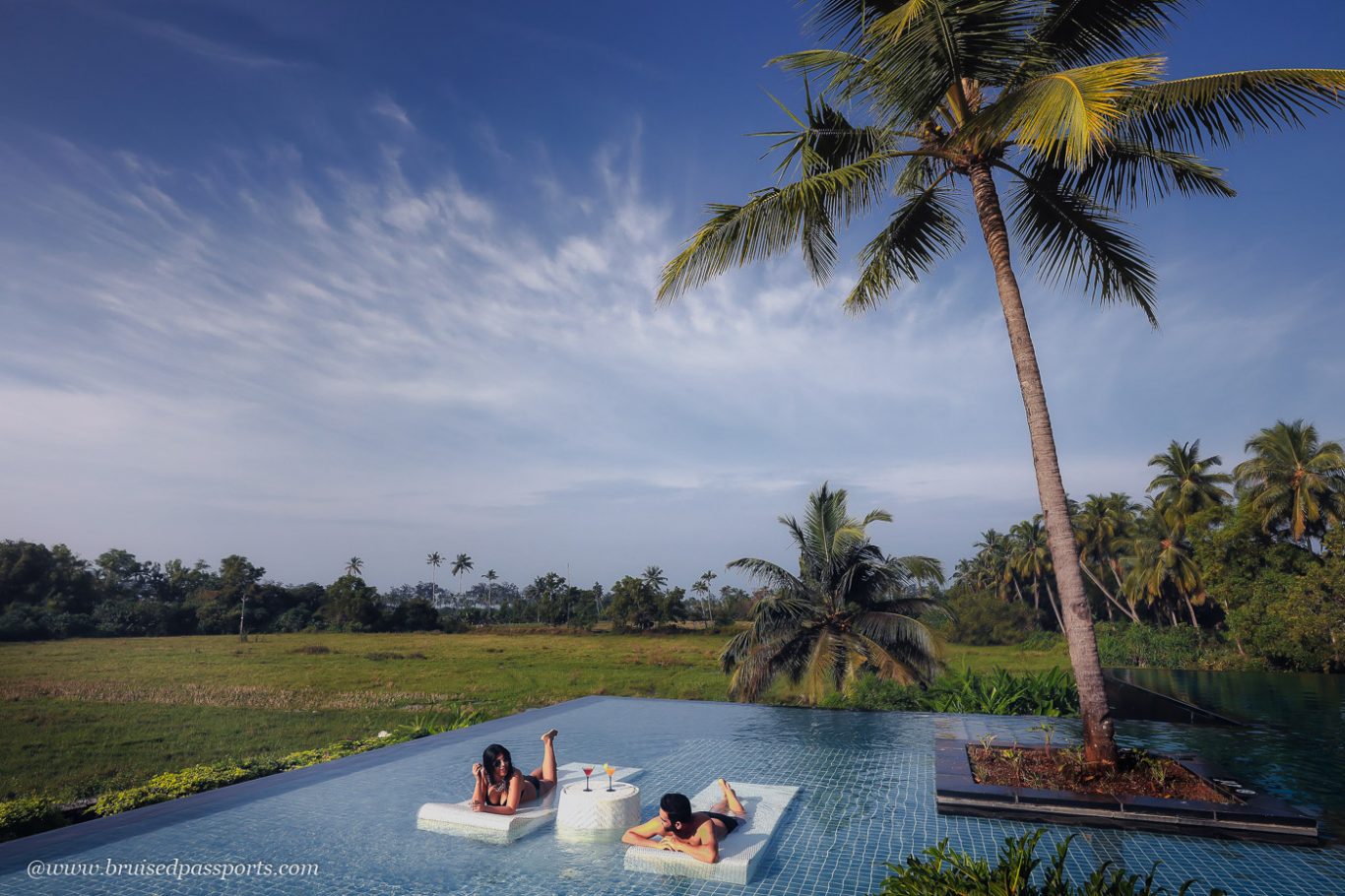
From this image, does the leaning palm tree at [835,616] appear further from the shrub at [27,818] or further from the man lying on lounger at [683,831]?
the shrub at [27,818]

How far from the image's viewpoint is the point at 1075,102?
433 cm

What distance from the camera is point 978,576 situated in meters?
51.3

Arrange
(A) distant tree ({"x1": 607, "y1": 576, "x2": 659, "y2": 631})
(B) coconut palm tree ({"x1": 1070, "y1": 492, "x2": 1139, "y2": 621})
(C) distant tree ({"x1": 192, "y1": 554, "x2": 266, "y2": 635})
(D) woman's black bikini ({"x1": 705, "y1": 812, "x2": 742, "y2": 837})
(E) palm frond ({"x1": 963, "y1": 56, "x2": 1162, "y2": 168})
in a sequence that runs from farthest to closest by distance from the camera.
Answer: (A) distant tree ({"x1": 607, "y1": 576, "x2": 659, "y2": 631}) → (C) distant tree ({"x1": 192, "y1": 554, "x2": 266, "y2": 635}) → (B) coconut palm tree ({"x1": 1070, "y1": 492, "x2": 1139, "y2": 621}) → (D) woman's black bikini ({"x1": 705, "y1": 812, "x2": 742, "y2": 837}) → (E) palm frond ({"x1": 963, "y1": 56, "x2": 1162, "y2": 168})

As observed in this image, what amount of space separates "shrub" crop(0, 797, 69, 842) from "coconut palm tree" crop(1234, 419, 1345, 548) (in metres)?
30.8

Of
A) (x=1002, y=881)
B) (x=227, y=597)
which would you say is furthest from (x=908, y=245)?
(x=227, y=597)

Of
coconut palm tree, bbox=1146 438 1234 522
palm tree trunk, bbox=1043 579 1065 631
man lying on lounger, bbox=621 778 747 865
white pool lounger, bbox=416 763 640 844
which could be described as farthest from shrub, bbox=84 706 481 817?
palm tree trunk, bbox=1043 579 1065 631

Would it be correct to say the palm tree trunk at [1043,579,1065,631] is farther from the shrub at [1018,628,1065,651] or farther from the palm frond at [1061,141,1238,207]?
the palm frond at [1061,141,1238,207]

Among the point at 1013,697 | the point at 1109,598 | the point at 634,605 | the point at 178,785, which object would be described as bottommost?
the point at 178,785

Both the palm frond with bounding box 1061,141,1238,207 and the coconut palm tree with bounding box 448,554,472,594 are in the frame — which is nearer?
the palm frond with bounding box 1061,141,1238,207

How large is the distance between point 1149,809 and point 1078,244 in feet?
16.3

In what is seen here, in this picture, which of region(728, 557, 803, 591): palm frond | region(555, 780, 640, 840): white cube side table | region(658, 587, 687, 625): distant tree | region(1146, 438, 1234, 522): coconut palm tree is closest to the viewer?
region(555, 780, 640, 840): white cube side table

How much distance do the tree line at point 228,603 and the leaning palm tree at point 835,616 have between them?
36302 millimetres

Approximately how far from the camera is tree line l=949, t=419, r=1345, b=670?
2109 centimetres

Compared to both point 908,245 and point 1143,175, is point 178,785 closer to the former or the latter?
point 908,245
